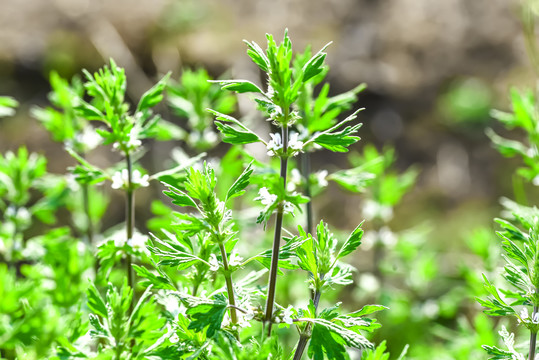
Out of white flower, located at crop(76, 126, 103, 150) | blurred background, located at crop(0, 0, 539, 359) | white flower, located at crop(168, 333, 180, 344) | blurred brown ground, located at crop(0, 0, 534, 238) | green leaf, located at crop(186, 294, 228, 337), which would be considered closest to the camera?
green leaf, located at crop(186, 294, 228, 337)

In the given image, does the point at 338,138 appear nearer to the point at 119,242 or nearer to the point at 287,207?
the point at 287,207

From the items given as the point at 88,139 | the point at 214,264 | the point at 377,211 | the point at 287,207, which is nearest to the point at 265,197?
the point at 287,207

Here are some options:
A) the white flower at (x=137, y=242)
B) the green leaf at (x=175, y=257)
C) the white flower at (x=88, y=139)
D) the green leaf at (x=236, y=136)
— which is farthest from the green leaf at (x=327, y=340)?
the white flower at (x=88, y=139)

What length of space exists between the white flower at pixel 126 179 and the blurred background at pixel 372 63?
2.20 m

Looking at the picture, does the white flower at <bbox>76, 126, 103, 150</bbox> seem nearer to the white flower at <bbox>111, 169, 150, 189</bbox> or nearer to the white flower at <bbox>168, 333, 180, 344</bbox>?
the white flower at <bbox>111, 169, 150, 189</bbox>

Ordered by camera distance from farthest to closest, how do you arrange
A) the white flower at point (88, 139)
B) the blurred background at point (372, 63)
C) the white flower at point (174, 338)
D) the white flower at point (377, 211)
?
the blurred background at point (372, 63), the white flower at point (377, 211), the white flower at point (88, 139), the white flower at point (174, 338)

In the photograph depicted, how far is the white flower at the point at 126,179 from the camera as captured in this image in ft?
4.37

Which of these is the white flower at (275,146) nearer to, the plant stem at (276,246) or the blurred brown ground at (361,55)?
the plant stem at (276,246)

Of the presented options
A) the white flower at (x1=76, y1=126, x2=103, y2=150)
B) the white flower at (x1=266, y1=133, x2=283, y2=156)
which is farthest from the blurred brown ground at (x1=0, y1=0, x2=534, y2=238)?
the white flower at (x1=266, y1=133, x2=283, y2=156)

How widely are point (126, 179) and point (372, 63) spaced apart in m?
4.09

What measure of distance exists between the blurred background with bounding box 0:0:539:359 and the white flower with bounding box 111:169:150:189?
7.21 ft

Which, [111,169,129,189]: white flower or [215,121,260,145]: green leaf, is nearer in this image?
[215,121,260,145]: green leaf

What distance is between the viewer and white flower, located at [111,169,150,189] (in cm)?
133

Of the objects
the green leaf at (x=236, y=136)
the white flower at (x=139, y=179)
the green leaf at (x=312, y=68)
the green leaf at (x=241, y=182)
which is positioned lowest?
the white flower at (x=139, y=179)
